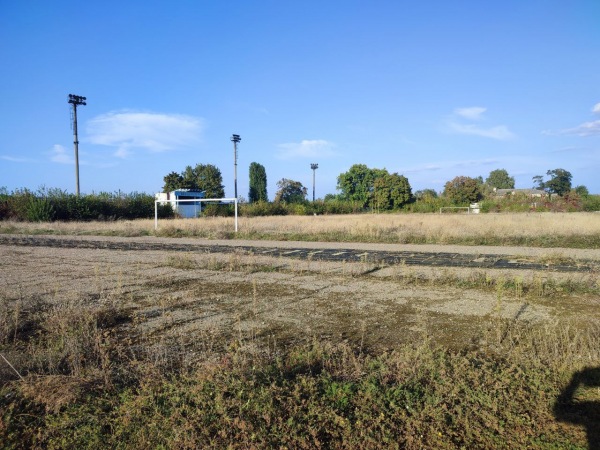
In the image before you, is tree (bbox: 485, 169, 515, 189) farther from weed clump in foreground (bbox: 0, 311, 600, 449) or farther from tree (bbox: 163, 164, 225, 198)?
weed clump in foreground (bbox: 0, 311, 600, 449)

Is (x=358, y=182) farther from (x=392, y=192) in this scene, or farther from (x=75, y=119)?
(x=75, y=119)

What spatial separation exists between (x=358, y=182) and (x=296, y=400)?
73559 mm

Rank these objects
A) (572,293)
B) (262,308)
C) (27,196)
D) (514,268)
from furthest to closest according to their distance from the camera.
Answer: (27,196), (514,268), (572,293), (262,308)

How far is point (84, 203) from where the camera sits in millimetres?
41531

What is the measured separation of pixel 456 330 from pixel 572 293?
4.01 metres

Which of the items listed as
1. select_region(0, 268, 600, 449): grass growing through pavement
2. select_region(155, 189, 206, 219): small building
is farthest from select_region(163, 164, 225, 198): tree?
select_region(0, 268, 600, 449): grass growing through pavement

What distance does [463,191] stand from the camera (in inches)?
2608

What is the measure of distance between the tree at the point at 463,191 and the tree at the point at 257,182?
33156 mm

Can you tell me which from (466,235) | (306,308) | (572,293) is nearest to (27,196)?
(466,235)

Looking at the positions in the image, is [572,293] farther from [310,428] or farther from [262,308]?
[310,428]

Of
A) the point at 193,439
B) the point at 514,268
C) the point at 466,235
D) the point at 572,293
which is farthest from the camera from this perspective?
the point at 466,235

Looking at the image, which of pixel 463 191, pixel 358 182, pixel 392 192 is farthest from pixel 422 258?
pixel 358 182

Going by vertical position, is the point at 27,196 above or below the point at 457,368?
above

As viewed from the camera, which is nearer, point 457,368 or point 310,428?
point 310,428
